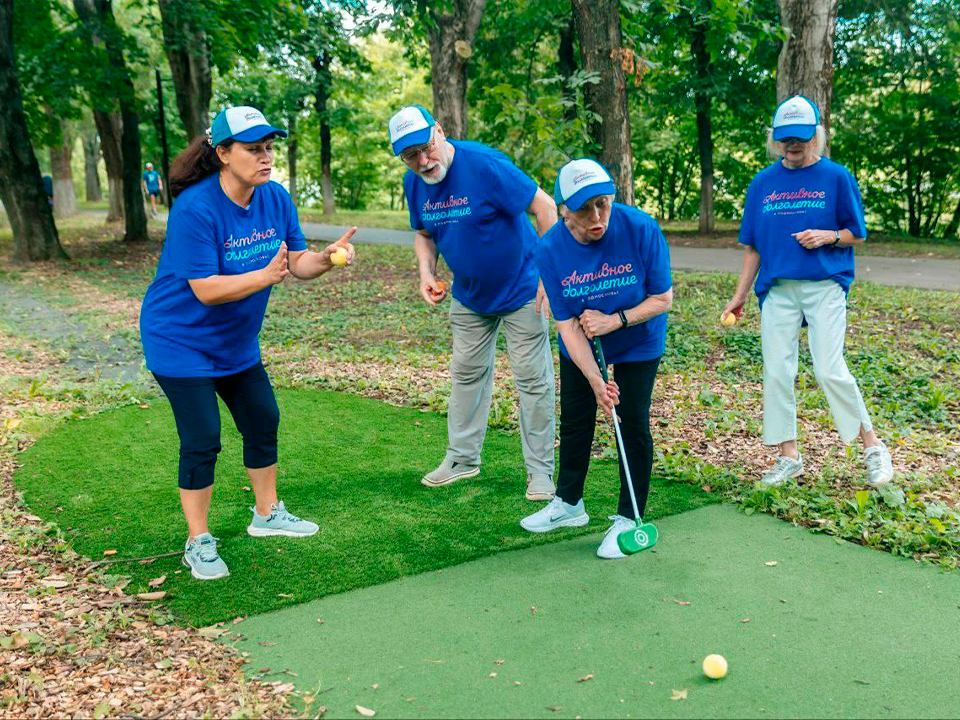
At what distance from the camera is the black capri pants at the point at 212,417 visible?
384cm

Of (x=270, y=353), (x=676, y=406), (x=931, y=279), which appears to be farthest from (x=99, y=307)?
(x=931, y=279)

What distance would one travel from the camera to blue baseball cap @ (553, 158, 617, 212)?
3.58 meters

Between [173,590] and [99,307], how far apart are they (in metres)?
9.16

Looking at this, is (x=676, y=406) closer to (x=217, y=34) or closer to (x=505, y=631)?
(x=505, y=631)

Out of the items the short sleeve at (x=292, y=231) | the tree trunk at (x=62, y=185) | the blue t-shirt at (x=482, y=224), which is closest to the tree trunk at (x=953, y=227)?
the blue t-shirt at (x=482, y=224)

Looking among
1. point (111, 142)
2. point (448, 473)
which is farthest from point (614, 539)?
point (111, 142)

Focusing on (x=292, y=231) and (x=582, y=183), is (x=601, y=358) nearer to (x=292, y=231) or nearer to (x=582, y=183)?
(x=582, y=183)

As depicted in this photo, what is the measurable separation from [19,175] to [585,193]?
14577 mm

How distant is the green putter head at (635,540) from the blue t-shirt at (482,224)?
1.40 m

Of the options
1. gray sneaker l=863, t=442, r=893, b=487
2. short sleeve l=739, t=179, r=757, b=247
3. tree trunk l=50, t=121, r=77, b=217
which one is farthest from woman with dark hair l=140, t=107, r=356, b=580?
tree trunk l=50, t=121, r=77, b=217

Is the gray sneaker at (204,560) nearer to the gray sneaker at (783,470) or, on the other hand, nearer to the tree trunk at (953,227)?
the gray sneaker at (783,470)

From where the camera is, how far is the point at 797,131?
454 cm

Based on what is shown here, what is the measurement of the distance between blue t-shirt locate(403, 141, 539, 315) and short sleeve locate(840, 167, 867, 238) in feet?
5.27

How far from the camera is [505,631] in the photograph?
3.40 m
